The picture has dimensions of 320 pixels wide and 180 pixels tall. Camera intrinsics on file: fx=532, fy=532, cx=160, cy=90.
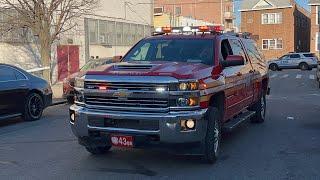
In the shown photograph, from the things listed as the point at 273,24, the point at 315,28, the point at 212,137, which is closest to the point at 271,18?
the point at 273,24

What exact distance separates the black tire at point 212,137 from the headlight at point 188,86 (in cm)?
50

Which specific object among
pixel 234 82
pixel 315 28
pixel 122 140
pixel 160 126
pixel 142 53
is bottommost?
pixel 122 140

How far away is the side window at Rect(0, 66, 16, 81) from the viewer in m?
12.1

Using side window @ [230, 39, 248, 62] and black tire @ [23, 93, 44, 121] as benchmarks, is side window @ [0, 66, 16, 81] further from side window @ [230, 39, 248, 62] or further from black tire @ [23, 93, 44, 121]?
side window @ [230, 39, 248, 62]

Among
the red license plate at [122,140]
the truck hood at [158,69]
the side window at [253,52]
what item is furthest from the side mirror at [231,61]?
the side window at [253,52]

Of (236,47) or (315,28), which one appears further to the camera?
(315,28)

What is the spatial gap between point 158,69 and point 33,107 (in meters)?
6.44

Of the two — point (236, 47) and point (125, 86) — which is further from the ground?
point (236, 47)

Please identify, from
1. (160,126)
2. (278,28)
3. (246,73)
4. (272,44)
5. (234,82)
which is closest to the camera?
(160,126)

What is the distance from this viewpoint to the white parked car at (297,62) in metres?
45.8

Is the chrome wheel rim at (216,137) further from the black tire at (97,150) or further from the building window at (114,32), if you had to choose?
the building window at (114,32)

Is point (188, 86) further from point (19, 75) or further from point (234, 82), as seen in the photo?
point (19, 75)

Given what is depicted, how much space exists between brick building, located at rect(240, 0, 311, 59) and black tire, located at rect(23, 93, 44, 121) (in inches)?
2015

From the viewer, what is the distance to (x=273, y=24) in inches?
2506
